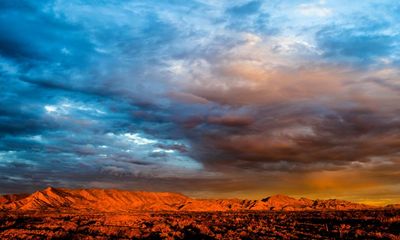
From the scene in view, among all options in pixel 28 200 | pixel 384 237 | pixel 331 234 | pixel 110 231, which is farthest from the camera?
pixel 28 200

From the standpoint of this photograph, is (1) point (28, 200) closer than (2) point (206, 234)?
No

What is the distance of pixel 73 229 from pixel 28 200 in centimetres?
16590

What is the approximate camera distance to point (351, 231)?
96.0ft

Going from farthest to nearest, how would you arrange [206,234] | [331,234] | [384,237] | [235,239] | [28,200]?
1. [28,200]
2. [206,234]
3. [331,234]
4. [235,239]
5. [384,237]

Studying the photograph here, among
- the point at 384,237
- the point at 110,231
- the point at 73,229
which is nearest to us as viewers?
the point at 384,237

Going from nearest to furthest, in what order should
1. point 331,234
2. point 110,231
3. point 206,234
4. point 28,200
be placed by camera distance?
point 331,234
point 206,234
point 110,231
point 28,200

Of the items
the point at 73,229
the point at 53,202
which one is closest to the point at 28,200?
the point at 53,202

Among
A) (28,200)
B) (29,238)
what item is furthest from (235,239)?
(28,200)

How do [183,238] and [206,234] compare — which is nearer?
[183,238]

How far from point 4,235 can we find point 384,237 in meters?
27.3

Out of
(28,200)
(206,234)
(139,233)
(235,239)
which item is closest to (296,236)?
(235,239)

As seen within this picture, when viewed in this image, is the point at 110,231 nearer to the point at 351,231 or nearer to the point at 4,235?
the point at 4,235

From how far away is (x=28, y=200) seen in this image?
18662 cm

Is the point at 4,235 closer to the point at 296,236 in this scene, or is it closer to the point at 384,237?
the point at 296,236
